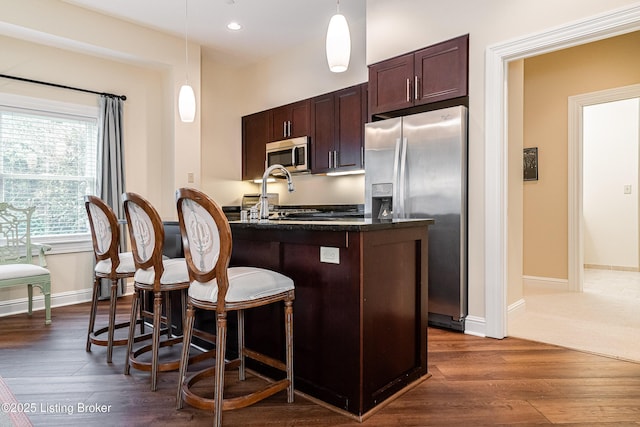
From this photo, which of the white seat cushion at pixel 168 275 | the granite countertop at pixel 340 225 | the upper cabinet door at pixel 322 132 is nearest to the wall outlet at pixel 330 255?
the granite countertop at pixel 340 225

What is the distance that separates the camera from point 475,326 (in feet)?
10.2

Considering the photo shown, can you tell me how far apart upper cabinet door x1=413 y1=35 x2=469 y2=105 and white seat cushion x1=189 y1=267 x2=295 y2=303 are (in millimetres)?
2188

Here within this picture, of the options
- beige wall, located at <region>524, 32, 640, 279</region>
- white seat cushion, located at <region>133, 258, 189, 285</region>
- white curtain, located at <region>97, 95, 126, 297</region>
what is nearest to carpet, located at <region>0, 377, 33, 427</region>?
white seat cushion, located at <region>133, 258, 189, 285</region>

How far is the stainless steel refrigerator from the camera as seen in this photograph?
313 cm

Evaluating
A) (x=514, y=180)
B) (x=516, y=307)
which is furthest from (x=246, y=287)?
(x=516, y=307)

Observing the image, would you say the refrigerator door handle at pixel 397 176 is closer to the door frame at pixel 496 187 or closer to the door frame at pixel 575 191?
the door frame at pixel 496 187

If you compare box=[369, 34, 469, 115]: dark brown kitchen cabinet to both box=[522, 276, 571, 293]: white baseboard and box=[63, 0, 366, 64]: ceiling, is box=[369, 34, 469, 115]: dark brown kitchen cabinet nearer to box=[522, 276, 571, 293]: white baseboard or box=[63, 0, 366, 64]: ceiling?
box=[63, 0, 366, 64]: ceiling

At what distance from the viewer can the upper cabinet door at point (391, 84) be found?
11.4 feet

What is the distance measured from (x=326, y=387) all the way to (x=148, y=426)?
0.84m

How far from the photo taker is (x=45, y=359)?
2.65 meters

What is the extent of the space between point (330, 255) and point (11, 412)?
1730 mm

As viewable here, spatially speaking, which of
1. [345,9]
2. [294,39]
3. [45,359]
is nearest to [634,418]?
[45,359]

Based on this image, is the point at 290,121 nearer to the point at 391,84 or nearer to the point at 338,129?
the point at 338,129

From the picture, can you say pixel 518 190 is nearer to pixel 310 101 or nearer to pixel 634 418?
pixel 634 418
